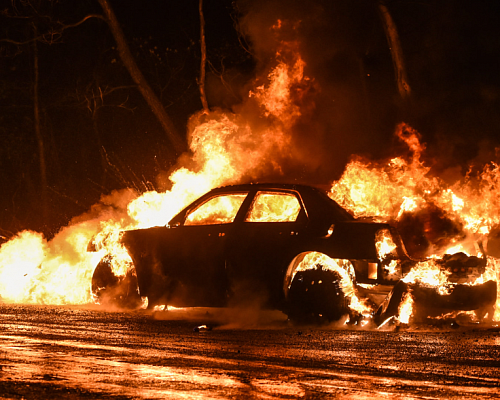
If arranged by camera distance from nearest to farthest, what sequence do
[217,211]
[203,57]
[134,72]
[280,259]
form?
[280,259]
[217,211]
[134,72]
[203,57]

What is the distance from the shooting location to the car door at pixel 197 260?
10781 millimetres

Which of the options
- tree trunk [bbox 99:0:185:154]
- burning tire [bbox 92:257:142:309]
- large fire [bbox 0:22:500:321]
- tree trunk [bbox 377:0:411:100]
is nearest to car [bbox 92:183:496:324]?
large fire [bbox 0:22:500:321]

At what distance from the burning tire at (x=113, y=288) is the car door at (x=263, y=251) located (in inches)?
82.6

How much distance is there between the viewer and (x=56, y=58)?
4034cm

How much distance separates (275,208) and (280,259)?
1260 mm

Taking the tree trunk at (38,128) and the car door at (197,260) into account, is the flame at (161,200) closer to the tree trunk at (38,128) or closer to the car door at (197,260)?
the car door at (197,260)

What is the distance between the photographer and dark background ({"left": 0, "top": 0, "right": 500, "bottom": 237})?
1944 centimetres

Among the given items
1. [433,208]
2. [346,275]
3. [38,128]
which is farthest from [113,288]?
[38,128]

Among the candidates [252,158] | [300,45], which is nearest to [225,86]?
[300,45]

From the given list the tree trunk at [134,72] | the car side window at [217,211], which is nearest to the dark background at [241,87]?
the tree trunk at [134,72]

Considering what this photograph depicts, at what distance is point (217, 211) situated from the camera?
11688mm

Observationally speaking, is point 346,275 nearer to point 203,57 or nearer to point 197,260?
point 197,260

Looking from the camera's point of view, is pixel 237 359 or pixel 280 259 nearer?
pixel 237 359

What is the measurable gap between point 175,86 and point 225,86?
39.3ft
